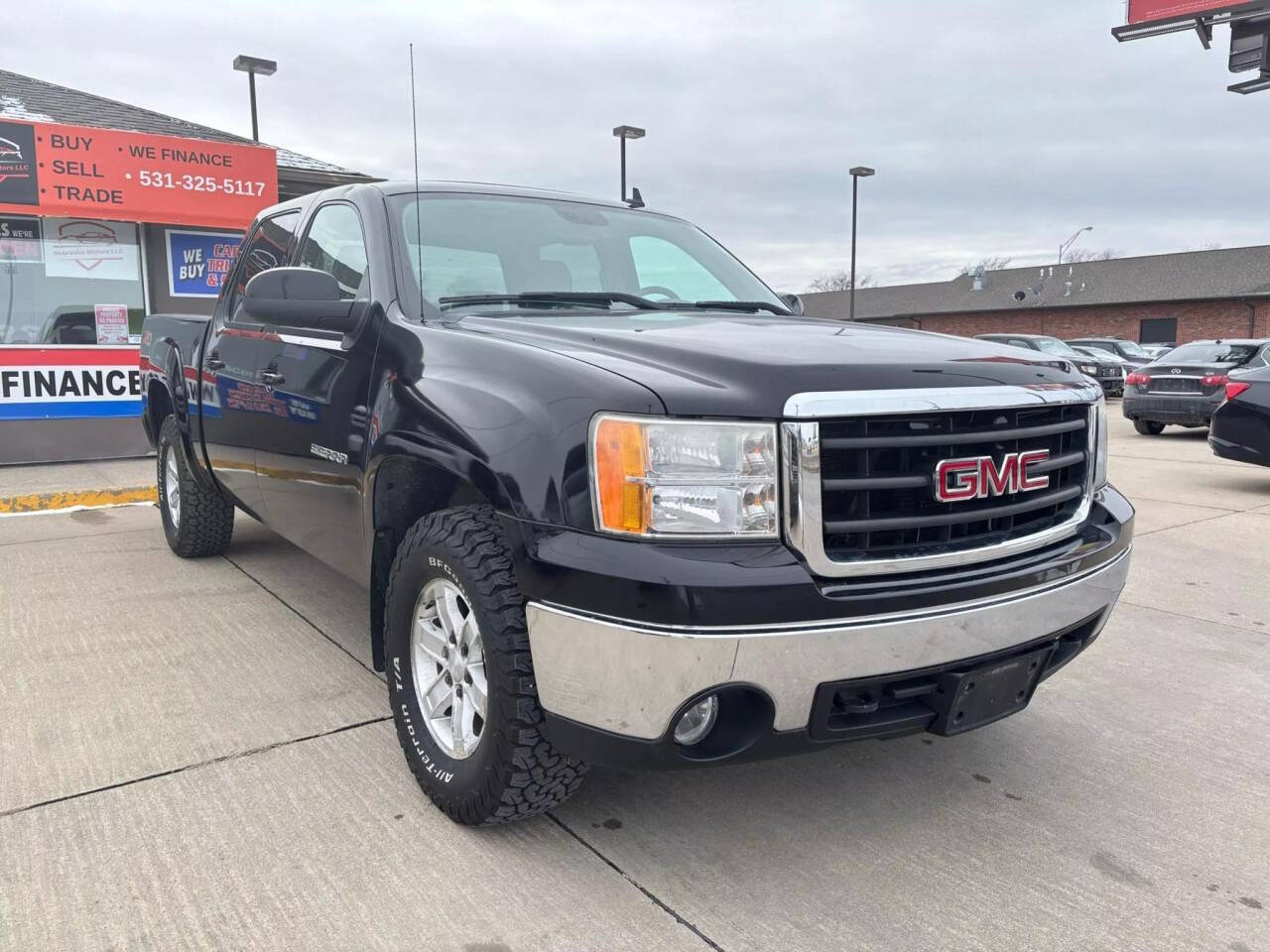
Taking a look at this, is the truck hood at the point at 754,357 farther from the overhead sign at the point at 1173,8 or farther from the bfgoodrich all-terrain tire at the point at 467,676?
the overhead sign at the point at 1173,8

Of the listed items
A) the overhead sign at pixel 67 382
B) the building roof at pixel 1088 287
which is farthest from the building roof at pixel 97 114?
the building roof at pixel 1088 287

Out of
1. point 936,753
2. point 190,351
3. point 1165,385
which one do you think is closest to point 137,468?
point 190,351

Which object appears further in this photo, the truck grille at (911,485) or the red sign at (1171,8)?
the red sign at (1171,8)

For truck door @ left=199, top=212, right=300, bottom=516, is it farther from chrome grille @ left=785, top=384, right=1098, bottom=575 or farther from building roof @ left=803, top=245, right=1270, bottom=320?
building roof @ left=803, top=245, right=1270, bottom=320

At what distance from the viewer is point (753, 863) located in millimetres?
2502

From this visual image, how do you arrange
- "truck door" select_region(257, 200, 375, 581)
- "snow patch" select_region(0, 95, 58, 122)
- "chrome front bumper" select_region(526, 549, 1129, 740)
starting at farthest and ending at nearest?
1. "snow patch" select_region(0, 95, 58, 122)
2. "truck door" select_region(257, 200, 375, 581)
3. "chrome front bumper" select_region(526, 549, 1129, 740)

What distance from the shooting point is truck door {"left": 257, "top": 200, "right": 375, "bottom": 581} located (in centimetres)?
311

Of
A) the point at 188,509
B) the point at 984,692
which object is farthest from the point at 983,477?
the point at 188,509

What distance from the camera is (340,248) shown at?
3656 mm

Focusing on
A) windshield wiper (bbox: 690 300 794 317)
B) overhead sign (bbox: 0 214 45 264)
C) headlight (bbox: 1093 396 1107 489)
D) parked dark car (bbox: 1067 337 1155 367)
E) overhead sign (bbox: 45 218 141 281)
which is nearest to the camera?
headlight (bbox: 1093 396 1107 489)

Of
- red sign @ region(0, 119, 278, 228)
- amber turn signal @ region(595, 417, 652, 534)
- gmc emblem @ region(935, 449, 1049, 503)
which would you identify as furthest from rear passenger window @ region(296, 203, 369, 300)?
red sign @ region(0, 119, 278, 228)

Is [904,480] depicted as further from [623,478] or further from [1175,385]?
[1175,385]

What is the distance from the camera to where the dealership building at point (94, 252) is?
29.6 feet

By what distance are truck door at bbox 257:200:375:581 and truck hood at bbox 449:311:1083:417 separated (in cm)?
47
